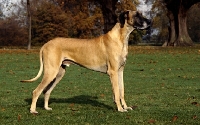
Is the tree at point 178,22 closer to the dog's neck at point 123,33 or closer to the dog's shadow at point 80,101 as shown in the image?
the dog's shadow at point 80,101

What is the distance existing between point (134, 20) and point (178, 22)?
42105 millimetres

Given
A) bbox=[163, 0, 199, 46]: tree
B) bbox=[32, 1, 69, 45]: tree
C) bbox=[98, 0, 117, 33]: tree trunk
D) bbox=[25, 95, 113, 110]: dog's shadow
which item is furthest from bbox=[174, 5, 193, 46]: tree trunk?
bbox=[25, 95, 113, 110]: dog's shadow

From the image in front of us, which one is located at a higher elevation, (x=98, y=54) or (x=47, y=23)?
(x=47, y=23)

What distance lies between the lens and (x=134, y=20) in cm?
834

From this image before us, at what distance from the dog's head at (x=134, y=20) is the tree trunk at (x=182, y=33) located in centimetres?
4005

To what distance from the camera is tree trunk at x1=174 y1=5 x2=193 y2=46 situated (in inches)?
1877

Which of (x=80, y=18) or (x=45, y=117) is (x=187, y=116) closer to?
(x=45, y=117)

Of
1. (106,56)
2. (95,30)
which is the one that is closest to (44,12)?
(95,30)

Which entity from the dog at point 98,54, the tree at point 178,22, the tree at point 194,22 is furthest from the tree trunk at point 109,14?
the tree at point 194,22

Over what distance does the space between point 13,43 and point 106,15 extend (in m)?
29.6

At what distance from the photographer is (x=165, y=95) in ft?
34.4

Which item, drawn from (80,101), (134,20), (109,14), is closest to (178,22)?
(109,14)

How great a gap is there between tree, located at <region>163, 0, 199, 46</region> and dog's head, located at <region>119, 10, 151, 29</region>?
133 ft

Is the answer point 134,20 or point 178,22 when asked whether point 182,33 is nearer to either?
point 178,22
